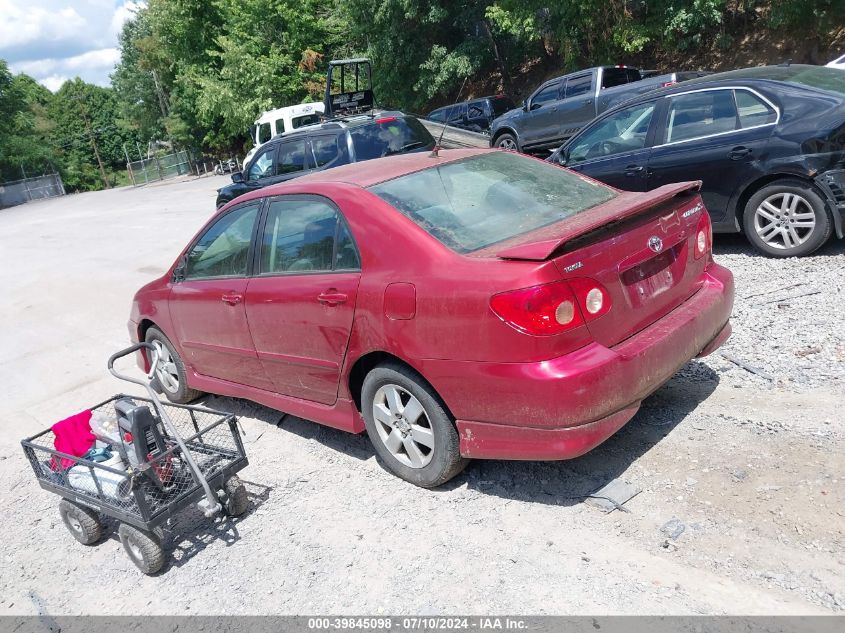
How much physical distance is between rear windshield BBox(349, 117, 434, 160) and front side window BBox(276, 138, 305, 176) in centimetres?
100

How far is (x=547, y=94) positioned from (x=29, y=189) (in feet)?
185

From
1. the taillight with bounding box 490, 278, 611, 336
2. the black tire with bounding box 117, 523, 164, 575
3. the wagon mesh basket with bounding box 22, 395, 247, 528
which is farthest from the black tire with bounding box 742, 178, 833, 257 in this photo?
the black tire with bounding box 117, 523, 164, 575

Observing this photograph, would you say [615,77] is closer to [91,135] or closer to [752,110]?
[752,110]

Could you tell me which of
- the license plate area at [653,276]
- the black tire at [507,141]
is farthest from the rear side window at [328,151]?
the license plate area at [653,276]

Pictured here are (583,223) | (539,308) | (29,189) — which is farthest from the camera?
(29,189)

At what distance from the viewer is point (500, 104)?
22.6 metres

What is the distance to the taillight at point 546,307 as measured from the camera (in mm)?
3211

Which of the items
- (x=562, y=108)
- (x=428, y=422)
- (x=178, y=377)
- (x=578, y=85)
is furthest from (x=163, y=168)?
(x=428, y=422)

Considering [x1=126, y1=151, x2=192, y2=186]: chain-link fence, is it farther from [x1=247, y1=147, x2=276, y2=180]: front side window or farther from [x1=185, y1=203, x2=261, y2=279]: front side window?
[x1=185, y1=203, x2=261, y2=279]: front side window

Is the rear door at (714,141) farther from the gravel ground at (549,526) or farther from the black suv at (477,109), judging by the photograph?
the black suv at (477,109)

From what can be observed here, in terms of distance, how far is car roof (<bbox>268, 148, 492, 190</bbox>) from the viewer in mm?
4270

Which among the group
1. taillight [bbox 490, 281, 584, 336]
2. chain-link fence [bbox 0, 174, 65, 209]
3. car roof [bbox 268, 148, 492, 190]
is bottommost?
chain-link fence [bbox 0, 174, 65, 209]

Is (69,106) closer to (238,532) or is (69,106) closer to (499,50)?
(499,50)

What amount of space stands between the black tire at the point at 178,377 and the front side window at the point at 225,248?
2.31 ft
